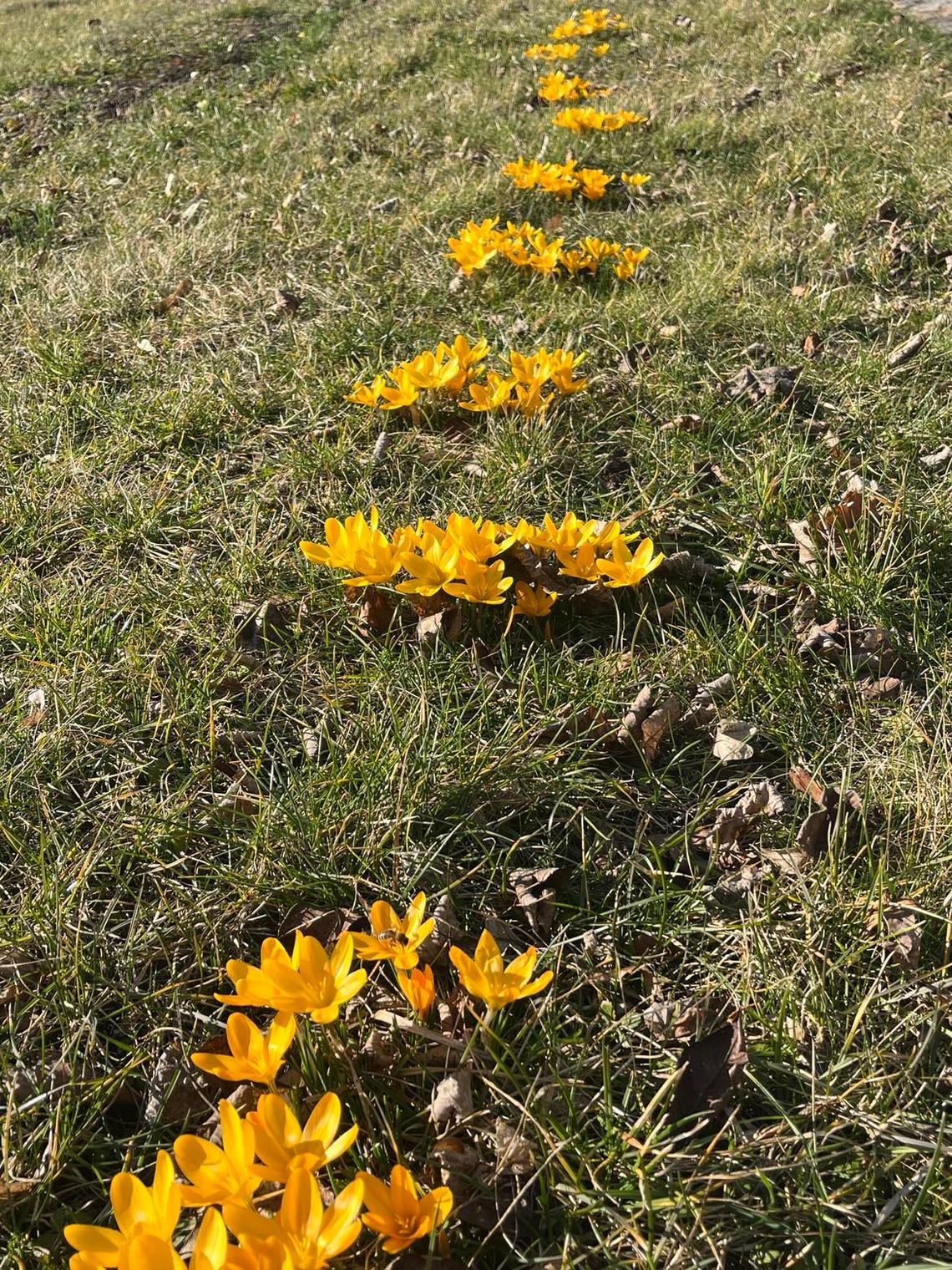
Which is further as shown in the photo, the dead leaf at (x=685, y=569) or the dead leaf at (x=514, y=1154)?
the dead leaf at (x=685, y=569)

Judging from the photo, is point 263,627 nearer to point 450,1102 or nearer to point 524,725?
point 524,725

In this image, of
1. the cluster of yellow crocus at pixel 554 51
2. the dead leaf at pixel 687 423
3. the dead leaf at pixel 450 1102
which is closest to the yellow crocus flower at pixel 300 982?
the dead leaf at pixel 450 1102

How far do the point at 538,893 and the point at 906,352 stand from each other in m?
2.59

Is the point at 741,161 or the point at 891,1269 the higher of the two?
the point at 741,161

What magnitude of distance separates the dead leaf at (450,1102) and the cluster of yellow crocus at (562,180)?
416 cm

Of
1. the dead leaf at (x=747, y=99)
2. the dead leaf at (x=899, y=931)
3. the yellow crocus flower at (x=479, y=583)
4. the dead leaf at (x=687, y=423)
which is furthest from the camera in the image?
the dead leaf at (x=747, y=99)

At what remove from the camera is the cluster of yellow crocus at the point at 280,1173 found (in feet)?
3.64

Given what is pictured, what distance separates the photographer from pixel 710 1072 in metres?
1.45

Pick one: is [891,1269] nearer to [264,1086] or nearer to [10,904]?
[264,1086]

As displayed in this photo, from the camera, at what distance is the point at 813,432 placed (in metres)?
2.96

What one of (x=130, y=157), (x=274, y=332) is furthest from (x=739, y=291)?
(x=130, y=157)

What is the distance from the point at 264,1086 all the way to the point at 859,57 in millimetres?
7914

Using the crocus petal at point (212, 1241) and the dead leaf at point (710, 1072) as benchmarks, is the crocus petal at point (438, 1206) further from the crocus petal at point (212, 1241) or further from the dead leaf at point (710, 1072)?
the dead leaf at point (710, 1072)

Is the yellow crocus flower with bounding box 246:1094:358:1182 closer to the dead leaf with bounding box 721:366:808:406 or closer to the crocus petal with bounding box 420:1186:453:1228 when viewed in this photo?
the crocus petal with bounding box 420:1186:453:1228
